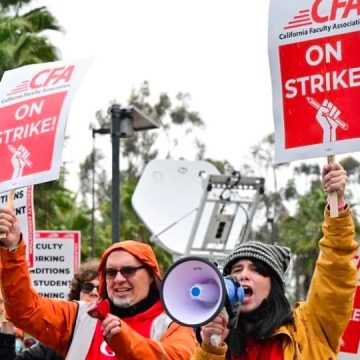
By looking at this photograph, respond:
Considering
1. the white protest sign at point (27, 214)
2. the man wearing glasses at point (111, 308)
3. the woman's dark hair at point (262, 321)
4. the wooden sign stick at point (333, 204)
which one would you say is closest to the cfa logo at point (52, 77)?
the white protest sign at point (27, 214)

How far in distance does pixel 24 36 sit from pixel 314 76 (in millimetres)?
14846

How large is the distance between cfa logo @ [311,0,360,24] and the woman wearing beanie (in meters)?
0.69

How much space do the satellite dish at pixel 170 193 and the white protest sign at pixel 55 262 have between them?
400 cm

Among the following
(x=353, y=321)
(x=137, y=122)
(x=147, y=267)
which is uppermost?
(x=137, y=122)

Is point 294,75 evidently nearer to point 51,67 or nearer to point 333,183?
point 333,183

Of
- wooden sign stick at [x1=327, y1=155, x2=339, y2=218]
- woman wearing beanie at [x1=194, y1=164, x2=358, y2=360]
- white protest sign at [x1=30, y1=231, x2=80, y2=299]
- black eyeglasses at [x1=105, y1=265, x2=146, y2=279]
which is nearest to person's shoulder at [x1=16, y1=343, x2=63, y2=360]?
black eyeglasses at [x1=105, y1=265, x2=146, y2=279]

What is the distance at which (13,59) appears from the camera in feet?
57.3

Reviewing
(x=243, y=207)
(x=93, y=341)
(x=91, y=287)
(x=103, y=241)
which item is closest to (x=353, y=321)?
(x=91, y=287)

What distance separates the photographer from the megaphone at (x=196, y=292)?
2984 mm

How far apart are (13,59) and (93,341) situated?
14.0 meters

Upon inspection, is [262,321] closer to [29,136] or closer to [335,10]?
[335,10]

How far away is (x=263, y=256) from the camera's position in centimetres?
346

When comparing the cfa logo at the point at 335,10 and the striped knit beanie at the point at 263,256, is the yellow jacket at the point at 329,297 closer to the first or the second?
the striped knit beanie at the point at 263,256

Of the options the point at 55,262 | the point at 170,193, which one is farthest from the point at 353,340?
the point at 170,193
